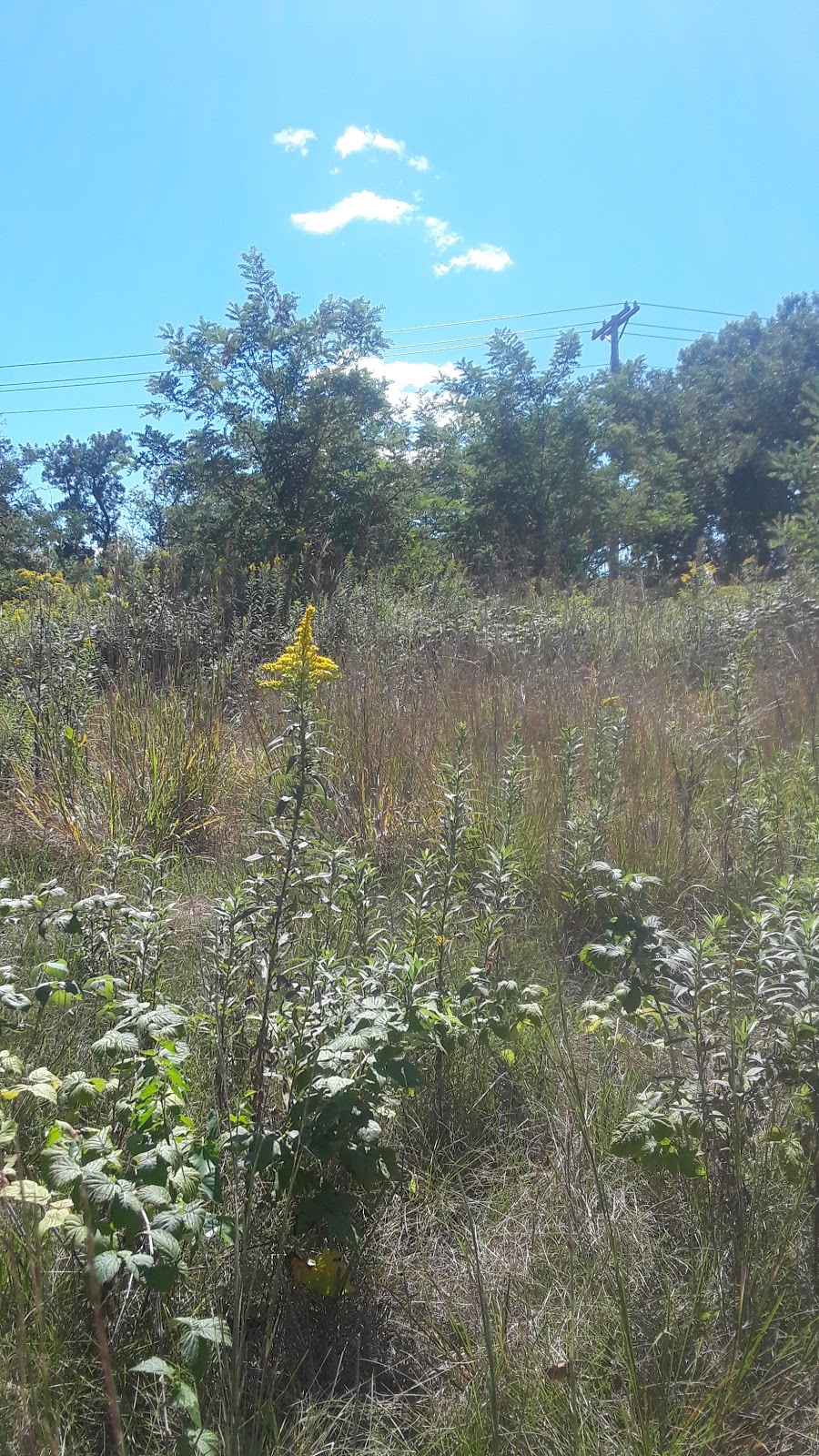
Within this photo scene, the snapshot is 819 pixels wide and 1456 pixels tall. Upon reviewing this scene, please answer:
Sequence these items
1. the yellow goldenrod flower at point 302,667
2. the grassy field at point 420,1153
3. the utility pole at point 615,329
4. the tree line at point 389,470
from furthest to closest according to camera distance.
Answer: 1. the utility pole at point 615,329
2. the tree line at point 389,470
3. the yellow goldenrod flower at point 302,667
4. the grassy field at point 420,1153

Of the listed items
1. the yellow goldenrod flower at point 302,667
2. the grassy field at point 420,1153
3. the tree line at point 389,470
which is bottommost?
the grassy field at point 420,1153

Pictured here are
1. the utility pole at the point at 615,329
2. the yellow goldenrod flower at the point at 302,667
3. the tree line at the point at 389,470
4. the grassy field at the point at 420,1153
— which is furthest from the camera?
the utility pole at the point at 615,329

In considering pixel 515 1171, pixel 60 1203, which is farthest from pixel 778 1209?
pixel 60 1203

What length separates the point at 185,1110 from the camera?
73.4 inches

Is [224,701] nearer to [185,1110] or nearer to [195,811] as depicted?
[195,811]

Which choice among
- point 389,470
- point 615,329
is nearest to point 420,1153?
point 389,470

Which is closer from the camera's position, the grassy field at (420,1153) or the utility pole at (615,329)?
the grassy field at (420,1153)

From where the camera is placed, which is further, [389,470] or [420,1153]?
[389,470]

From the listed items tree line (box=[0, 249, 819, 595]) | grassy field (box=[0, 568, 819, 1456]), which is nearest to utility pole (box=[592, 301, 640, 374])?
tree line (box=[0, 249, 819, 595])

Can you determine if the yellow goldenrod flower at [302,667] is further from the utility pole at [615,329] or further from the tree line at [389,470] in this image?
the utility pole at [615,329]

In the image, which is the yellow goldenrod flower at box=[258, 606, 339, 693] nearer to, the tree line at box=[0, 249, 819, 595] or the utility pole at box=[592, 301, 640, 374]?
the tree line at box=[0, 249, 819, 595]

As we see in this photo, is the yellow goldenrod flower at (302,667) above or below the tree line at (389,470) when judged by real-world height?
below

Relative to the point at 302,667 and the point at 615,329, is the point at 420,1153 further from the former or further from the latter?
the point at 615,329

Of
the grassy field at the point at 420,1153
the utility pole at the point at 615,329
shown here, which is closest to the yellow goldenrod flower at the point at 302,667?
the grassy field at the point at 420,1153
